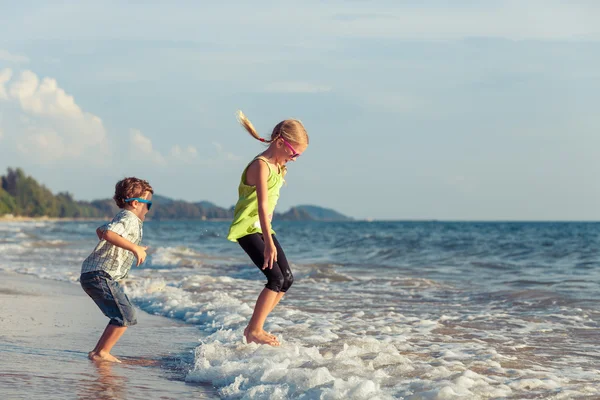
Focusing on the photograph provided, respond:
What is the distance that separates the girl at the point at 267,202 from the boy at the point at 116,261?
2.37ft

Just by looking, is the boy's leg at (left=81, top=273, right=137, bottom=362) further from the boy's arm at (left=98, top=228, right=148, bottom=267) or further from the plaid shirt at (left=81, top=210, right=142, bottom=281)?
the boy's arm at (left=98, top=228, right=148, bottom=267)

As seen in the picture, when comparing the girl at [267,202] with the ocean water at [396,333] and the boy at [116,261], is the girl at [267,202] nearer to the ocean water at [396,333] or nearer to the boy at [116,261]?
the ocean water at [396,333]

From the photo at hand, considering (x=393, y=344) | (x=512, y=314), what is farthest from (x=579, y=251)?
(x=393, y=344)

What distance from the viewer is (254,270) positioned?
15289 mm

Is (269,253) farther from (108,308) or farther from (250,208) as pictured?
(108,308)

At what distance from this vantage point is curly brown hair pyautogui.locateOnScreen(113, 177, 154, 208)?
5336 millimetres

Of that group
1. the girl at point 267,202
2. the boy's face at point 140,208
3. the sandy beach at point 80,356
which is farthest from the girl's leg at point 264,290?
the boy's face at point 140,208

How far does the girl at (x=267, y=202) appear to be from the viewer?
5.31 metres

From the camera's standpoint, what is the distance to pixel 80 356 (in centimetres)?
526

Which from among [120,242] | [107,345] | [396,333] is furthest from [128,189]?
[396,333]

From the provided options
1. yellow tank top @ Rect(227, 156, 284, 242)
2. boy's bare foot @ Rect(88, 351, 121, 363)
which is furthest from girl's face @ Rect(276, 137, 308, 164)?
boy's bare foot @ Rect(88, 351, 121, 363)

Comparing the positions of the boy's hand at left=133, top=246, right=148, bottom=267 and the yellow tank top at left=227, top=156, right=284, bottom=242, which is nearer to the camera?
the boy's hand at left=133, top=246, right=148, bottom=267

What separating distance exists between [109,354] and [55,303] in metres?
3.51

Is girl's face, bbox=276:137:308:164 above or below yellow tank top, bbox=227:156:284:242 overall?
above
